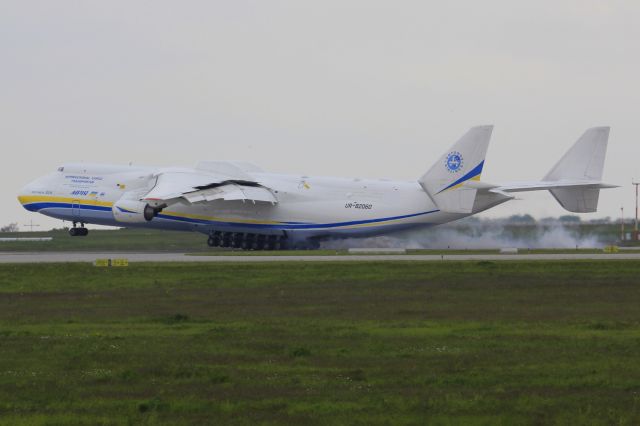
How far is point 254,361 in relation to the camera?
1950cm

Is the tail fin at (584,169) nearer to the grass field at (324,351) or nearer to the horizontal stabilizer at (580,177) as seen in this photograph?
the horizontal stabilizer at (580,177)

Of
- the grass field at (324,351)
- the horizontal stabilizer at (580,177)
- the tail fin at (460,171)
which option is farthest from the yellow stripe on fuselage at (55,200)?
the grass field at (324,351)

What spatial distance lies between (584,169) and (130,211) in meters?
27.2

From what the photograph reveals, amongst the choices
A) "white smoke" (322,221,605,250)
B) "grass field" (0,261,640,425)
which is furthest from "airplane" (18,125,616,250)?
"grass field" (0,261,640,425)

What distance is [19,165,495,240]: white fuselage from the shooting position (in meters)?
63.9

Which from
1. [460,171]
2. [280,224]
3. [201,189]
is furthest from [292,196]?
[460,171]

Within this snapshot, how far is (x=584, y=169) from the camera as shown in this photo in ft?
206

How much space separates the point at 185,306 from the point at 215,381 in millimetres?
12859

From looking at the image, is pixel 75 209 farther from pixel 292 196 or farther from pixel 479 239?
pixel 479 239

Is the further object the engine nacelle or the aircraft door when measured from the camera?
the aircraft door

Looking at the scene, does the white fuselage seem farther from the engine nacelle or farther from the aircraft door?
the engine nacelle

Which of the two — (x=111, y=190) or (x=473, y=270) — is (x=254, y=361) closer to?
(x=473, y=270)

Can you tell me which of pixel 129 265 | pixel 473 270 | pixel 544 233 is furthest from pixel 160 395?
pixel 544 233

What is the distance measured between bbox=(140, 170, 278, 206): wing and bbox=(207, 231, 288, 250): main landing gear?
2851 millimetres
